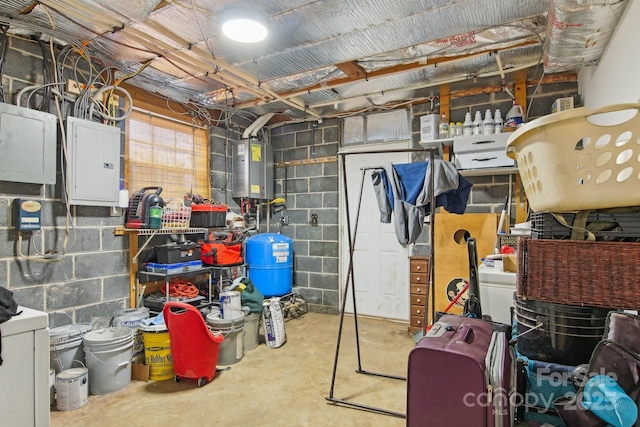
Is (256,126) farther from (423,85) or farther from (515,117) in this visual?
(515,117)

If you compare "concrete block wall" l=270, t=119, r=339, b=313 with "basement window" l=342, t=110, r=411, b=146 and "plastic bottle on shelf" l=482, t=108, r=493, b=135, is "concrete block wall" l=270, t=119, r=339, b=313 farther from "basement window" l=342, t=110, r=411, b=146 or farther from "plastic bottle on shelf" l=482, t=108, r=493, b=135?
"plastic bottle on shelf" l=482, t=108, r=493, b=135

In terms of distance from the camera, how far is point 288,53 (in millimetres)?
2916

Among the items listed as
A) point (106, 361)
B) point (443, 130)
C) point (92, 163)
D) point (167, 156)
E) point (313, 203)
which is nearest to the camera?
point (106, 361)

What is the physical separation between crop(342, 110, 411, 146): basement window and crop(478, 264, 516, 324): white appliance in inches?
104

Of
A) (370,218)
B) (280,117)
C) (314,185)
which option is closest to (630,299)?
(370,218)

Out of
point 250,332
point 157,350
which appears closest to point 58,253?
point 157,350

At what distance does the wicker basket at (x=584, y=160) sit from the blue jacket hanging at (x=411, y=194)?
1.41 m

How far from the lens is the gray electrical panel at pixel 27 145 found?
2.43 m

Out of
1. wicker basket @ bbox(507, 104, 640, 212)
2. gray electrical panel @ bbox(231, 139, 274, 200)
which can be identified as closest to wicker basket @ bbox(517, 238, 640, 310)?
wicker basket @ bbox(507, 104, 640, 212)

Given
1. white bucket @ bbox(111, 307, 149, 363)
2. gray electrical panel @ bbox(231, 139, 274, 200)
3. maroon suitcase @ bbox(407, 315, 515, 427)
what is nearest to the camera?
maroon suitcase @ bbox(407, 315, 515, 427)

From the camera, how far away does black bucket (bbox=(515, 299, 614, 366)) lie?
1095 millimetres

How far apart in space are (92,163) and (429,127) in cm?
325

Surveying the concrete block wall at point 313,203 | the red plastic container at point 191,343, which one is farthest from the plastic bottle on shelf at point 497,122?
the red plastic container at point 191,343

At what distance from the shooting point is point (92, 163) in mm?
2938
